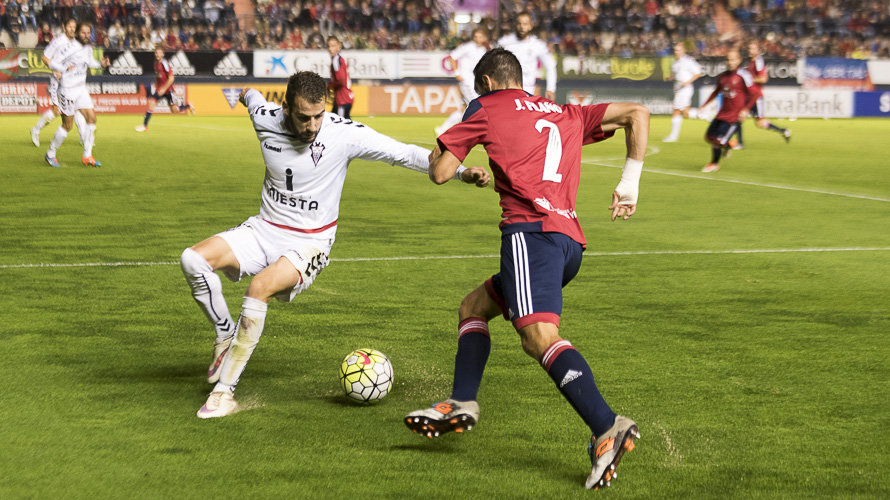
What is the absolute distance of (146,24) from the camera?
106ft

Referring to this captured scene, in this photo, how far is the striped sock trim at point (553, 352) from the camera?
401 cm

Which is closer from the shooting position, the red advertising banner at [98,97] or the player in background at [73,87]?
the player in background at [73,87]

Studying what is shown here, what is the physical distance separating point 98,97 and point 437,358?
85.6ft

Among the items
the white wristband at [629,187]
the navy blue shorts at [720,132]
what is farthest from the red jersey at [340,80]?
the white wristband at [629,187]

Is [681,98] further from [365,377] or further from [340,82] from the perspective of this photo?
[365,377]

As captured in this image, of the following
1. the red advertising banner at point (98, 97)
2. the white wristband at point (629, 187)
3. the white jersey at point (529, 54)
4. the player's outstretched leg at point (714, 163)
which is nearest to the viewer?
the white wristband at point (629, 187)

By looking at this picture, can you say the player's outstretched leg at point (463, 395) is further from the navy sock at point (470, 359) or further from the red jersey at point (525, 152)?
the red jersey at point (525, 152)

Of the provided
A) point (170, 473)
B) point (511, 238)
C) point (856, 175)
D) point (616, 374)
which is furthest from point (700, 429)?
point (856, 175)

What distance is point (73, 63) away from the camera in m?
15.6

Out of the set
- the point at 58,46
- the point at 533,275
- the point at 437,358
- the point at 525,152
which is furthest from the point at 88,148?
the point at 533,275

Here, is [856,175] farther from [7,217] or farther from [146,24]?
[146,24]

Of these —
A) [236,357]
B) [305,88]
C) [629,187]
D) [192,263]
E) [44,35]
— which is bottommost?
[236,357]

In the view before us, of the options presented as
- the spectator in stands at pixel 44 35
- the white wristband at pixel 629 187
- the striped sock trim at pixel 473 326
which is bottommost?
the striped sock trim at pixel 473 326

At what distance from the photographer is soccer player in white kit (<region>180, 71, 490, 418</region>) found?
16.3 feet
